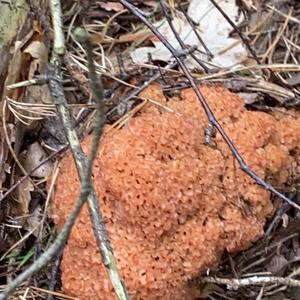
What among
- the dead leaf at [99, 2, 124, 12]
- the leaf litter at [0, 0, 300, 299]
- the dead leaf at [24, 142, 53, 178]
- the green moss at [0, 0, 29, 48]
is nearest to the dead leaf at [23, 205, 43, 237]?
the leaf litter at [0, 0, 300, 299]

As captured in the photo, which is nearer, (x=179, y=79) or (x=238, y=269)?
(x=238, y=269)

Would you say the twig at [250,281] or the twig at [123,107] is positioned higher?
the twig at [123,107]

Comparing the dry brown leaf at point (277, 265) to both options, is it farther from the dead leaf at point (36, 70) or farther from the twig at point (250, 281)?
the dead leaf at point (36, 70)

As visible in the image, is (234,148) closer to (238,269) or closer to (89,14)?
(238,269)

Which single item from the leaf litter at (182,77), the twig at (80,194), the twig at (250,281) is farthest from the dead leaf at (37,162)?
the twig at (250,281)

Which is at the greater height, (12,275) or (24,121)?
(24,121)

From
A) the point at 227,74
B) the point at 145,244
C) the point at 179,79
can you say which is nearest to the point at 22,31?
the point at 179,79

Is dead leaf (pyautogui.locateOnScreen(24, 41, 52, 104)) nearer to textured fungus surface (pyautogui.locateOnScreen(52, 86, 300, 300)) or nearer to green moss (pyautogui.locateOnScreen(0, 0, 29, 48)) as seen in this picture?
green moss (pyautogui.locateOnScreen(0, 0, 29, 48))

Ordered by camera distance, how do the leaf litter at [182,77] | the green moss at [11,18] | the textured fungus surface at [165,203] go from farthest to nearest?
1. the green moss at [11,18]
2. the leaf litter at [182,77]
3. the textured fungus surface at [165,203]
